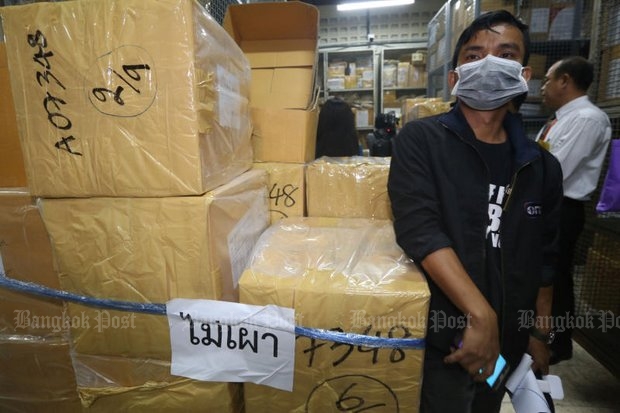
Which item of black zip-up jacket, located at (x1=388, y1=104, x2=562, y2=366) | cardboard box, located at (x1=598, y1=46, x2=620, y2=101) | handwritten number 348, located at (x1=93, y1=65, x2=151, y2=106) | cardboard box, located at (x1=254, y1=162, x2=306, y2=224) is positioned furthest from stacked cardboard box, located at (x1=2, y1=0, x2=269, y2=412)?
cardboard box, located at (x1=598, y1=46, x2=620, y2=101)

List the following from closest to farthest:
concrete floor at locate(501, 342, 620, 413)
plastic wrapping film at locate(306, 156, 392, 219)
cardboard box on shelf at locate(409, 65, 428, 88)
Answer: plastic wrapping film at locate(306, 156, 392, 219)
concrete floor at locate(501, 342, 620, 413)
cardboard box on shelf at locate(409, 65, 428, 88)

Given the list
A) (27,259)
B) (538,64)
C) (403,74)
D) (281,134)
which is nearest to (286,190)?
(281,134)

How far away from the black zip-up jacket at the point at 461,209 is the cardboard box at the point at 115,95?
0.50m

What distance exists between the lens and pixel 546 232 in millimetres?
959

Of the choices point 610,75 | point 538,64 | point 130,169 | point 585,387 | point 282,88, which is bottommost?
point 585,387

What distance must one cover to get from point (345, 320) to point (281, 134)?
31.0 inches

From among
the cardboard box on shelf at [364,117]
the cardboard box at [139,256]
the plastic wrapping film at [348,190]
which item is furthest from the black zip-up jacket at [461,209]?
the cardboard box on shelf at [364,117]

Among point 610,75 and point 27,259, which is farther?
point 610,75

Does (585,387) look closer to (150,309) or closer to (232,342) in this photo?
(232,342)

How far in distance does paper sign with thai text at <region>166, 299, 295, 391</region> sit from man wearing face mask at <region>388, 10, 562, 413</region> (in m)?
0.36

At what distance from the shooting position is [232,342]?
82cm

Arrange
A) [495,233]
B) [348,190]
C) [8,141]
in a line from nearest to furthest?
[495,233], [8,141], [348,190]

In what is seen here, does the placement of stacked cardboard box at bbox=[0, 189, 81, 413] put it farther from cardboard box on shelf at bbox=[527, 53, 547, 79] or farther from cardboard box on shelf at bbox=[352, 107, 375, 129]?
cardboard box on shelf at bbox=[352, 107, 375, 129]

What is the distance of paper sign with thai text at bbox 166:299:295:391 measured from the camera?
78cm
